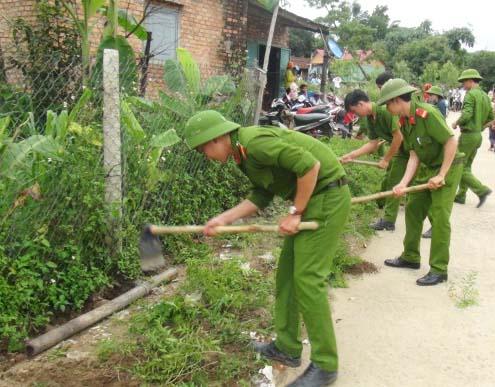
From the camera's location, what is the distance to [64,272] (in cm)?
348

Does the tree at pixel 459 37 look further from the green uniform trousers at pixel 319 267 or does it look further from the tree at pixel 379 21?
the green uniform trousers at pixel 319 267

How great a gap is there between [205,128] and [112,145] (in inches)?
57.3

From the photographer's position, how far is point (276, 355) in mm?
3100

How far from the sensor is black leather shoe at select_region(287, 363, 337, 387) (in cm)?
282

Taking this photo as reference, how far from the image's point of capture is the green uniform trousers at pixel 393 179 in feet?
19.6

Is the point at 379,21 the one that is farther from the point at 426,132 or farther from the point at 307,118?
the point at 426,132

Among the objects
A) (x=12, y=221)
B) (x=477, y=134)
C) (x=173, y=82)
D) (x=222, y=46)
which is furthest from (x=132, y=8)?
(x=12, y=221)

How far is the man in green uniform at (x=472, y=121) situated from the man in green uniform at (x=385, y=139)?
1.74m

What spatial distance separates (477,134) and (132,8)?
6499 mm

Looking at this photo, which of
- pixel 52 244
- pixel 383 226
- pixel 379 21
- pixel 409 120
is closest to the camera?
pixel 52 244

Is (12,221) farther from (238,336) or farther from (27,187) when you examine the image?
(238,336)

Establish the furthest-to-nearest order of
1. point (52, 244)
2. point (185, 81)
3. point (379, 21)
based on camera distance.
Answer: point (379, 21) → point (185, 81) → point (52, 244)

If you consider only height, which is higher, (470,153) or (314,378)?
(470,153)

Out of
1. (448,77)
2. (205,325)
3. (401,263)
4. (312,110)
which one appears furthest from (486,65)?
(205,325)
